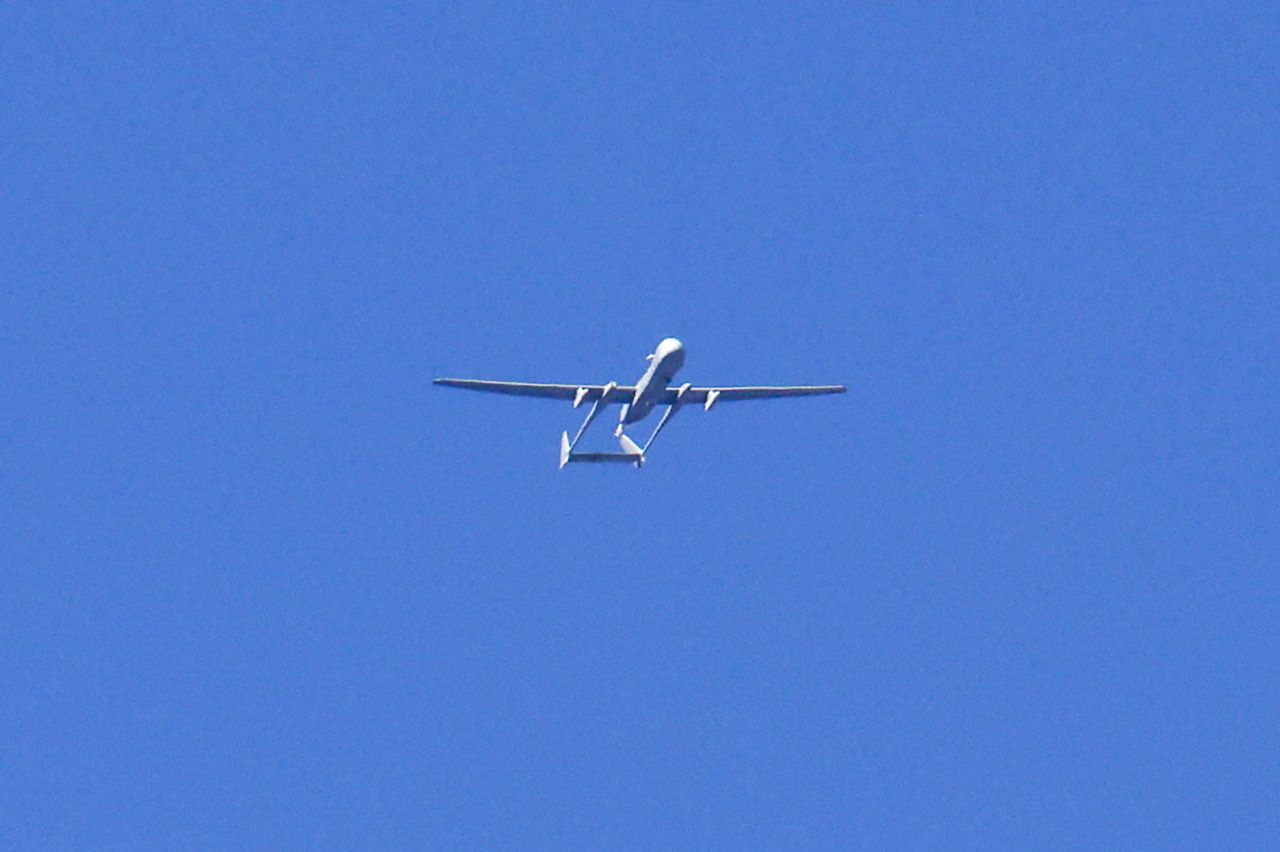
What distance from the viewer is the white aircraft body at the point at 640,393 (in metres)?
92.0

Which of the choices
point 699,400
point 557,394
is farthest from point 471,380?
point 699,400

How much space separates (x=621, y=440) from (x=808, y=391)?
970 centimetres

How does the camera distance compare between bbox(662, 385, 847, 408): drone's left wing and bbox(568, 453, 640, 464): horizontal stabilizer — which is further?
bbox(662, 385, 847, 408): drone's left wing

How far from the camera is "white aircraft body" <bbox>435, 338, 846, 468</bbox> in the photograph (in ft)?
302

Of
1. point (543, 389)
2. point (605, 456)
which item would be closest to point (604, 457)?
point (605, 456)

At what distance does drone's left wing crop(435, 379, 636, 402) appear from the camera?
95.7m

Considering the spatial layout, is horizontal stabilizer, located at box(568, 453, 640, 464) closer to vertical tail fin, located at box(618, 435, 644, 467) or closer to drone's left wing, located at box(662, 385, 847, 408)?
vertical tail fin, located at box(618, 435, 644, 467)

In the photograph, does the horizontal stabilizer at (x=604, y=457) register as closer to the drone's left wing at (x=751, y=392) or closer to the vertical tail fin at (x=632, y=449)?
the vertical tail fin at (x=632, y=449)

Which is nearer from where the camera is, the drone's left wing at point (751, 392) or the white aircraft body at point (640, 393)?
the white aircraft body at point (640, 393)

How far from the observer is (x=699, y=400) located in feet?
330

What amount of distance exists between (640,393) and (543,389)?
501 cm

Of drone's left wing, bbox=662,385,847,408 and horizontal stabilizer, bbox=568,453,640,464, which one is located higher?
drone's left wing, bbox=662,385,847,408

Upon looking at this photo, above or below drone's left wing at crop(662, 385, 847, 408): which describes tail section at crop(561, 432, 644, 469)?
Answer: below

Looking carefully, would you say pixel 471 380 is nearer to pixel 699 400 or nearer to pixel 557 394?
pixel 557 394
